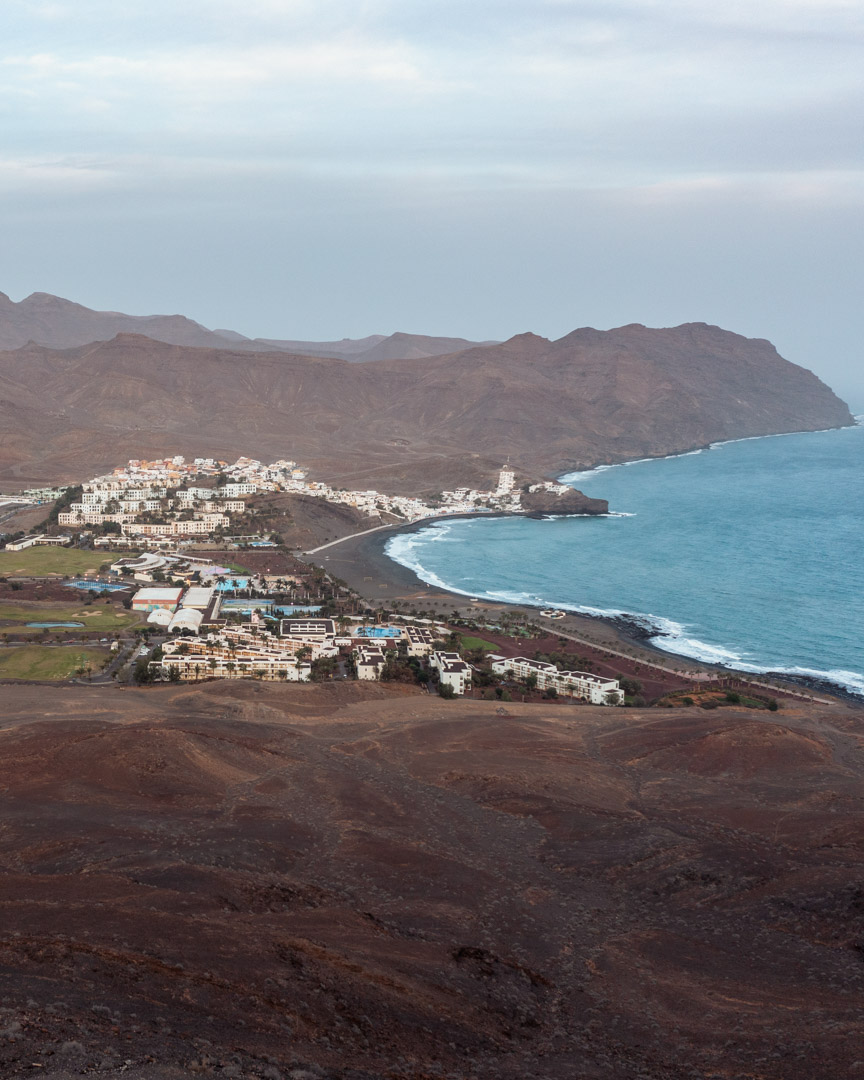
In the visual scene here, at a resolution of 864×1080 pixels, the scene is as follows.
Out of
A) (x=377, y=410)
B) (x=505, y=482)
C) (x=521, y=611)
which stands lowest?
(x=521, y=611)

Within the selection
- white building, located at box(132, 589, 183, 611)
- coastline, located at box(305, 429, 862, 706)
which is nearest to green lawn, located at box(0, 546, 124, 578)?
white building, located at box(132, 589, 183, 611)

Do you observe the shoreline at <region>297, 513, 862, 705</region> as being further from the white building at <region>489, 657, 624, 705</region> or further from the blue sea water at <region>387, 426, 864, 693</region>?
the white building at <region>489, 657, 624, 705</region>

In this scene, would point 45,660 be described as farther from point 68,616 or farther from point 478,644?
point 478,644

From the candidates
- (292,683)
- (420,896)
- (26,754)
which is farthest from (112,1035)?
(292,683)

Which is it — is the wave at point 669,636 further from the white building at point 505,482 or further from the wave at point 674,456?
the wave at point 674,456

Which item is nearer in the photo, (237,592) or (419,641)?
(419,641)

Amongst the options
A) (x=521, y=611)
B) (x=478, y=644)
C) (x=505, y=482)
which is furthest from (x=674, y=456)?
(x=478, y=644)

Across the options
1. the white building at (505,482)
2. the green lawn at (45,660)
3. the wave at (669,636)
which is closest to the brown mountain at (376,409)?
the white building at (505,482)
